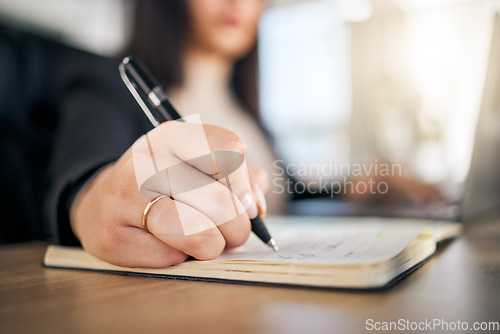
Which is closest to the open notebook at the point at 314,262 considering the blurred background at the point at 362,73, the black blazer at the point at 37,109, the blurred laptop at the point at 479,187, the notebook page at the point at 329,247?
the notebook page at the point at 329,247

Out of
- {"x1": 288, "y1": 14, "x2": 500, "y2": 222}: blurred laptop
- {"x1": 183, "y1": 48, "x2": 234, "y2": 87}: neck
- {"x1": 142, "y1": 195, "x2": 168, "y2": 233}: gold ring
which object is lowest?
{"x1": 288, "y1": 14, "x2": 500, "y2": 222}: blurred laptop

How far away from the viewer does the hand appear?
288 mm

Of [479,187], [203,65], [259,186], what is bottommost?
[479,187]

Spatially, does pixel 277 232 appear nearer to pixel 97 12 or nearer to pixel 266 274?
pixel 266 274

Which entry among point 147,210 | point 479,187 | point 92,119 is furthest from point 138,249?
point 479,187

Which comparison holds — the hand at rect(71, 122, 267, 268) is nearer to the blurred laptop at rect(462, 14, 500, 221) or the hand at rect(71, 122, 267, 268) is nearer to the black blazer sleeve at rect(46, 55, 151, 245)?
the black blazer sleeve at rect(46, 55, 151, 245)

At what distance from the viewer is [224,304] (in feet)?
0.76

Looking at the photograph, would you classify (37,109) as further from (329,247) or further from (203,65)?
(329,247)

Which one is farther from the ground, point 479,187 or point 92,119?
point 92,119

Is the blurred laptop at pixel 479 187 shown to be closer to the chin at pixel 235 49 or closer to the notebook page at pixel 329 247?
the notebook page at pixel 329 247

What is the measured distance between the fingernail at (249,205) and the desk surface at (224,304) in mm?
74

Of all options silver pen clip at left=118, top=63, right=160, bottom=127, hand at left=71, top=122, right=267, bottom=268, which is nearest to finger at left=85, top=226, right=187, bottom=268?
hand at left=71, top=122, right=267, bottom=268

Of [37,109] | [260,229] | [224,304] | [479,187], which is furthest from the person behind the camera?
[37,109]

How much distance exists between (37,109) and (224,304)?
0.78 meters
